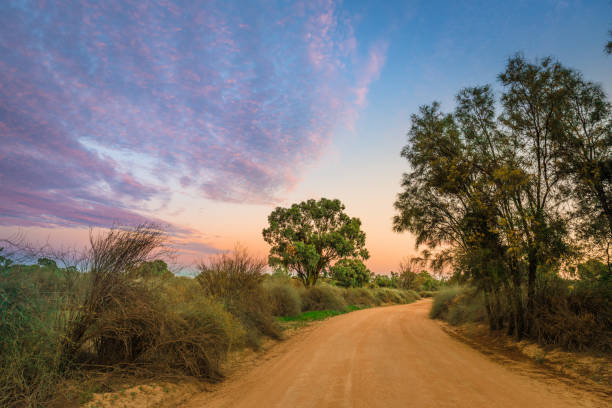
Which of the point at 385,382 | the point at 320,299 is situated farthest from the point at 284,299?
the point at 385,382

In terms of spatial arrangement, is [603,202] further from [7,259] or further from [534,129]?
[7,259]

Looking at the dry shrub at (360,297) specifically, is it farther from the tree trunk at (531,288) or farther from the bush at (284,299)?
the tree trunk at (531,288)

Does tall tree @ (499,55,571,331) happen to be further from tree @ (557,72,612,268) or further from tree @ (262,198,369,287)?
tree @ (262,198,369,287)

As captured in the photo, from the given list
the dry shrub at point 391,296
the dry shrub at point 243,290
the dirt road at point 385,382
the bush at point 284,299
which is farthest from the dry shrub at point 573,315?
the dry shrub at point 391,296

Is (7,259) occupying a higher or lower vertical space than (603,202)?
lower

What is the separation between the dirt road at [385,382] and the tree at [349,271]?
765 inches

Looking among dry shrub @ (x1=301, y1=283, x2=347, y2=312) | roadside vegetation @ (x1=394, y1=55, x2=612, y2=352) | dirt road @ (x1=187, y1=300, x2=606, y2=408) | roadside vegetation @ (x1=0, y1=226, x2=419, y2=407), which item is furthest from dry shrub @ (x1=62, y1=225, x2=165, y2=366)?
dry shrub @ (x1=301, y1=283, x2=347, y2=312)

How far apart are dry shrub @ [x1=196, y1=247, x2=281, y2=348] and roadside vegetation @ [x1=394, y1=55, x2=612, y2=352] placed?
25.2ft

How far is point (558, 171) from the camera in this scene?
10.8 m

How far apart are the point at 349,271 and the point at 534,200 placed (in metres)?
20.4

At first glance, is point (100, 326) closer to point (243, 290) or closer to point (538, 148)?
point (243, 290)

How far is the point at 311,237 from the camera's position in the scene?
29938 millimetres

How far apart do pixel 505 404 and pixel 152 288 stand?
22.5 ft

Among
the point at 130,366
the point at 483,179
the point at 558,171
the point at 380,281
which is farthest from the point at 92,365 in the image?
the point at 380,281
